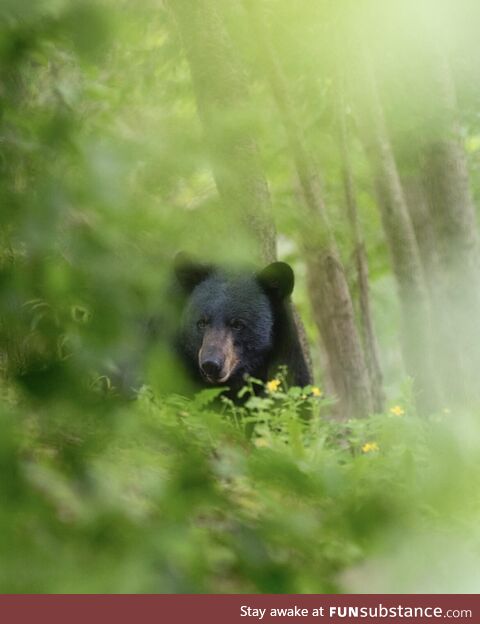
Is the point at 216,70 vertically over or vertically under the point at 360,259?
under

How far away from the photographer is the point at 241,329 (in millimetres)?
7430

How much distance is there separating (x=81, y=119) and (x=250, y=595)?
99 centimetres

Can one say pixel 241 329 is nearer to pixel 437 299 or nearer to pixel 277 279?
pixel 277 279

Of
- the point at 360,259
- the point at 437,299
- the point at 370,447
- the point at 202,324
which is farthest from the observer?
the point at 437,299

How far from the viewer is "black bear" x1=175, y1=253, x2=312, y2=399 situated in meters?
6.99

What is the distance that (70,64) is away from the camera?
2268mm

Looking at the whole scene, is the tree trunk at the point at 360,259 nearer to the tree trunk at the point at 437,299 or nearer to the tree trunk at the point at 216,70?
the tree trunk at the point at 437,299

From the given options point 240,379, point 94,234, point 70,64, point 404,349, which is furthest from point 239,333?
point 94,234

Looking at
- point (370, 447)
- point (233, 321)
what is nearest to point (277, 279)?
point (233, 321)

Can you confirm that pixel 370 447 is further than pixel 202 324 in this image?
No

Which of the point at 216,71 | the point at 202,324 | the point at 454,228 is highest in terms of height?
the point at 454,228

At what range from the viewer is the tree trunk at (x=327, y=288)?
9297 millimetres

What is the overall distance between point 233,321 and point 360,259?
138 inches

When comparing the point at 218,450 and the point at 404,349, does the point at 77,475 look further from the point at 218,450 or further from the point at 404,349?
the point at 404,349
